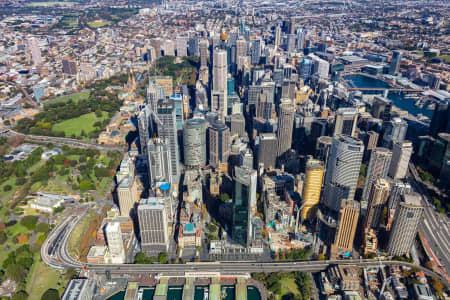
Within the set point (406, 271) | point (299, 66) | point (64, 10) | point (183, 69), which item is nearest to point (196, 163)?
point (406, 271)

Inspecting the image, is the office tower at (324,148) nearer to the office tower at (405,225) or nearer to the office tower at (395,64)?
the office tower at (405,225)

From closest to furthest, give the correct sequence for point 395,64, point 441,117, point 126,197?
point 126,197
point 441,117
point 395,64

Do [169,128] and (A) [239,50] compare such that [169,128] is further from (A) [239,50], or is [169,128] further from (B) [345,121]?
(A) [239,50]

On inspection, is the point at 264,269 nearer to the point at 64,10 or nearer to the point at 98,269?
the point at 98,269

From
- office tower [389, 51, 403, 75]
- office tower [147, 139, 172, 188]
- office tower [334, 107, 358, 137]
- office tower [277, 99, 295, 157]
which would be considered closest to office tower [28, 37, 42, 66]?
office tower [147, 139, 172, 188]

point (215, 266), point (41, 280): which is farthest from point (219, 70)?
point (41, 280)
